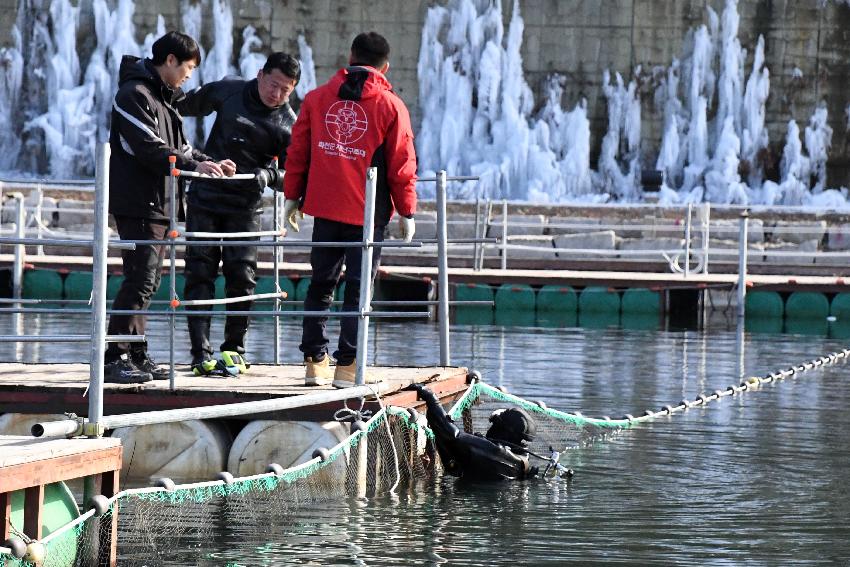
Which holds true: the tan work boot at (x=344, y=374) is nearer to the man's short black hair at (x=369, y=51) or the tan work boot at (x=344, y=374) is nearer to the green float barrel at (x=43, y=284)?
the man's short black hair at (x=369, y=51)

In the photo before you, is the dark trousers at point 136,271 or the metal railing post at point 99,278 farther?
the dark trousers at point 136,271

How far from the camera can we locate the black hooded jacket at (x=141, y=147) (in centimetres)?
816

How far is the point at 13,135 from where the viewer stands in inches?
1396

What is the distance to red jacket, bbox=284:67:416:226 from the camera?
8.17 metres

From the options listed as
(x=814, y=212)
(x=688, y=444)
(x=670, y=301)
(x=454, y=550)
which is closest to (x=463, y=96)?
(x=814, y=212)

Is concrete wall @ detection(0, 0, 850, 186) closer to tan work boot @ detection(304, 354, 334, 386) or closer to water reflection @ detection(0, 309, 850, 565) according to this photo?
water reflection @ detection(0, 309, 850, 565)

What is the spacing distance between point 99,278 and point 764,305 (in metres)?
18.0

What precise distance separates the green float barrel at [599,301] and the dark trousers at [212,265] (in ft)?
47.6

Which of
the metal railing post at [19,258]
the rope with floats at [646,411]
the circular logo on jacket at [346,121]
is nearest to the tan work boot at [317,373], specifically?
the rope with floats at [646,411]

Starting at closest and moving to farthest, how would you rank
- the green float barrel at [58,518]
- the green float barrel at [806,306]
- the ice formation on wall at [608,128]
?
the green float barrel at [58,518], the green float barrel at [806,306], the ice formation on wall at [608,128]

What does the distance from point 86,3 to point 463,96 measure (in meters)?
8.23

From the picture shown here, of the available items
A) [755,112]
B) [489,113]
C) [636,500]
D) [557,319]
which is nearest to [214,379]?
[636,500]

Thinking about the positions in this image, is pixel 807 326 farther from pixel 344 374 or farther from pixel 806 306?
pixel 344 374

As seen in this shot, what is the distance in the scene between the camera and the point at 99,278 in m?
6.13
